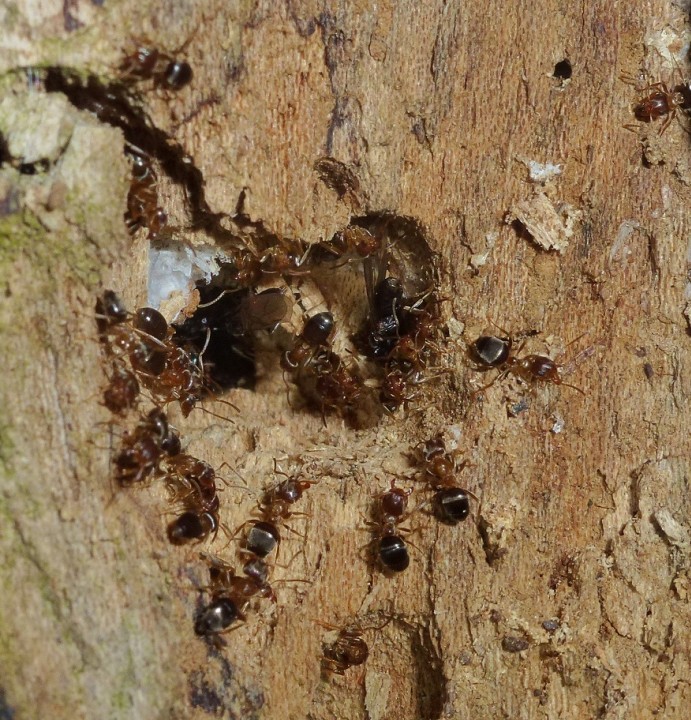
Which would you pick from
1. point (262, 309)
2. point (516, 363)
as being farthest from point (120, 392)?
point (516, 363)

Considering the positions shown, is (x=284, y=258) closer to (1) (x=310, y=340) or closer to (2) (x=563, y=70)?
(1) (x=310, y=340)

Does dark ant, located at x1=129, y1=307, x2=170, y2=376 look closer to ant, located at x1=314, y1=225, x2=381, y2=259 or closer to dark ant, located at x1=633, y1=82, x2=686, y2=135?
ant, located at x1=314, y1=225, x2=381, y2=259

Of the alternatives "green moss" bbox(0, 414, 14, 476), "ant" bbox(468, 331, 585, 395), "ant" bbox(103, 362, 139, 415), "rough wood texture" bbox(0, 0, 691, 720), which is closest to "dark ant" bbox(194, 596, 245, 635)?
"rough wood texture" bbox(0, 0, 691, 720)

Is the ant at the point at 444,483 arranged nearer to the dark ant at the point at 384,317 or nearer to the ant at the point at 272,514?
the ant at the point at 272,514

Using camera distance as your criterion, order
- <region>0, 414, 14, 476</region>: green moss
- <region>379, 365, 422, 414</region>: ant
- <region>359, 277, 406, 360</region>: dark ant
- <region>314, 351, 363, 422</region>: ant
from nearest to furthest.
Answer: <region>0, 414, 14, 476</region>: green moss
<region>379, 365, 422, 414</region>: ant
<region>359, 277, 406, 360</region>: dark ant
<region>314, 351, 363, 422</region>: ant

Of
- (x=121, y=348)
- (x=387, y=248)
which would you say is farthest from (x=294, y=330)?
(x=121, y=348)

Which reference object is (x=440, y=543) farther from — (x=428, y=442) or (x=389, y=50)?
(x=389, y=50)
